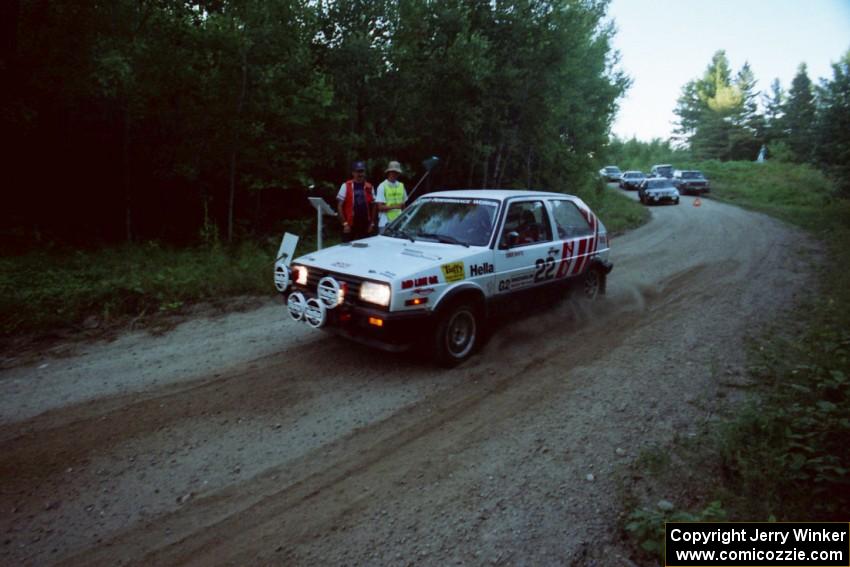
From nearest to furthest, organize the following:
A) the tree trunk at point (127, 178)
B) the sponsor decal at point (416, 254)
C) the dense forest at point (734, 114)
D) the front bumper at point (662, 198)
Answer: the sponsor decal at point (416, 254), the tree trunk at point (127, 178), the front bumper at point (662, 198), the dense forest at point (734, 114)

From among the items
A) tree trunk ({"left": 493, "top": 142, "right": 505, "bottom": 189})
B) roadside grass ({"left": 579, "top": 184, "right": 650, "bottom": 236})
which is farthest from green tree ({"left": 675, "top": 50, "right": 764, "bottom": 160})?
tree trunk ({"left": 493, "top": 142, "right": 505, "bottom": 189})

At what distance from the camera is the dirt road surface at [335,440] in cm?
282

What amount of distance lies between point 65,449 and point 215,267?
5381 mm

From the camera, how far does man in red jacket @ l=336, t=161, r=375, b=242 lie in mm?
8148

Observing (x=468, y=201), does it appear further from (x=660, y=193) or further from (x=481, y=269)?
(x=660, y=193)

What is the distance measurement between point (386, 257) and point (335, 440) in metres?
2.03

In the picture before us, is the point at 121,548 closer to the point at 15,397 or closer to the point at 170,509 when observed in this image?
the point at 170,509

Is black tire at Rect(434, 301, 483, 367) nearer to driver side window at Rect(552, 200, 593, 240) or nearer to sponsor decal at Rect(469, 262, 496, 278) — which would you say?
sponsor decal at Rect(469, 262, 496, 278)

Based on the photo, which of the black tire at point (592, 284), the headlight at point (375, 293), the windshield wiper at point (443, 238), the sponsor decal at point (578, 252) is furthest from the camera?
the black tire at point (592, 284)

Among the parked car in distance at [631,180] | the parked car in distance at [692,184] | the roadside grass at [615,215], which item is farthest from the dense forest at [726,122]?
the roadside grass at [615,215]

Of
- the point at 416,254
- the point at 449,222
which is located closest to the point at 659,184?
the point at 449,222

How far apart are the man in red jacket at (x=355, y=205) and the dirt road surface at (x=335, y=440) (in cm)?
226

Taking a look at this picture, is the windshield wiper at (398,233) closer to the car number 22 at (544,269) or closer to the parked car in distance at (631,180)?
the car number 22 at (544,269)

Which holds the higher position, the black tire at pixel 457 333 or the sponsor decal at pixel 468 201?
the sponsor decal at pixel 468 201
